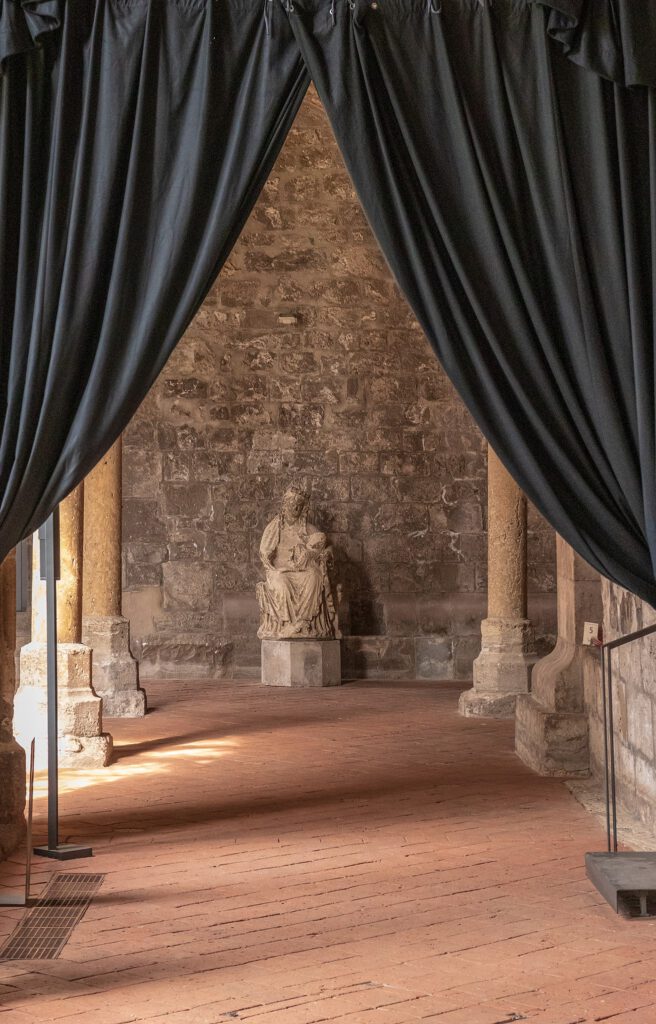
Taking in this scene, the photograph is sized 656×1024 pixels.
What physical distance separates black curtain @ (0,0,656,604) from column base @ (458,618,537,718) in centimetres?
516

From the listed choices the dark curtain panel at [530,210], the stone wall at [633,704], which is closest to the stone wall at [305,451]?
the stone wall at [633,704]

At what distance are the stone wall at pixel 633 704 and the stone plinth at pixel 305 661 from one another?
4566 mm

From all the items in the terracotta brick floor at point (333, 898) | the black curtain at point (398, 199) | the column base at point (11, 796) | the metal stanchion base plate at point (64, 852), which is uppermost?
the black curtain at point (398, 199)

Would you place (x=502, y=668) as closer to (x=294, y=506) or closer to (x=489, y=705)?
(x=489, y=705)

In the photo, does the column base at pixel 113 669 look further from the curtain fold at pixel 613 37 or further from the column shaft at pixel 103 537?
the curtain fold at pixel 613 37

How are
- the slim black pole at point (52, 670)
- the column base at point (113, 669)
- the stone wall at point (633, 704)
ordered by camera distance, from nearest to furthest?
the slim black pole at point (52, 670) → the stone wall at point (633, 704) → the column base at point (113, 669)

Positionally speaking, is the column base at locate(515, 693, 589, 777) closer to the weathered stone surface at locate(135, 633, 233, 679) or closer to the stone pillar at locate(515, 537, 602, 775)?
the stone pillar at locate(515, 537, 602, 775)

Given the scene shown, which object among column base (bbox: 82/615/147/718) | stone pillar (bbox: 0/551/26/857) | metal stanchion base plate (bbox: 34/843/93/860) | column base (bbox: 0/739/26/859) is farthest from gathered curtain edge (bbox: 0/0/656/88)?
column base (bbox: 82/615/147/718)

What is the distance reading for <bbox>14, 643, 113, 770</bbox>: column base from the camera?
6645mm

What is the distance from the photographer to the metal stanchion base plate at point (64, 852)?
183 inches

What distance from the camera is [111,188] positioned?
345 centimetres

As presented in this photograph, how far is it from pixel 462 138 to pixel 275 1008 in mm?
2416

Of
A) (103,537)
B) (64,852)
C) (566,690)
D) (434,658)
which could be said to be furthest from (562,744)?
(434,658)

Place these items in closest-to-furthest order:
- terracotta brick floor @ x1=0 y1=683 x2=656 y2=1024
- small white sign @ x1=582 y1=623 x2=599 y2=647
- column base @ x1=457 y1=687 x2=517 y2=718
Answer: terracotta brick floor @ x1=0 y1=683 x2=656 y2=1024, small white sign @ x1=582 y1=623 x2=599 y2=647, column base @ x1=457 y1=687 x2=517 y2=718
